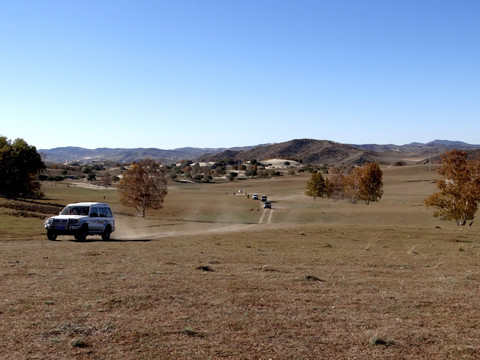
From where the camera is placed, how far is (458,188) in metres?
55.0

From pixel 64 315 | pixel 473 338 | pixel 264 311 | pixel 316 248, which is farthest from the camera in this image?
pixel 316 248

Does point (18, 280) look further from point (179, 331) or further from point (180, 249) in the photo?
point (180, 249)

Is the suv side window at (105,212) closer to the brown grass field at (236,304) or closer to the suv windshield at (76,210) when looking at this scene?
the suv windshield at (76,210)

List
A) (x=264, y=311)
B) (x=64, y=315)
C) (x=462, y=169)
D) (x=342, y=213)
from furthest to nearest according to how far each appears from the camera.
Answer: (x=342, y=213) → (x=462, y=169) → (x=264, y=311) → (x=64, y=315)

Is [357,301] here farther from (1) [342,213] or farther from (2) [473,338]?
(1) [342,213]

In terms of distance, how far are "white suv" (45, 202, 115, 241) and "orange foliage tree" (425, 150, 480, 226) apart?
40.6m

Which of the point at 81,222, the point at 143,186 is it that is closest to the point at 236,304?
the point at 81,222

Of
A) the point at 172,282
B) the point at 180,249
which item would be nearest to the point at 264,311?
the point at 172,282

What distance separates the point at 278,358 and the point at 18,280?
8.62 metres

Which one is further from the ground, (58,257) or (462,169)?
(462,169)

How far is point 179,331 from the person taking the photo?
29.2 feet

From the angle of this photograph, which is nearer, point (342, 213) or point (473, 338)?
point (473, 338)

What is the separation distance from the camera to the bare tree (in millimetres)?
72250

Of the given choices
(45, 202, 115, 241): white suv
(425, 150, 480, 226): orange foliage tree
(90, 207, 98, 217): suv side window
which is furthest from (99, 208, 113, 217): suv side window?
(425, 150, 480, 226): orange foliage tree
